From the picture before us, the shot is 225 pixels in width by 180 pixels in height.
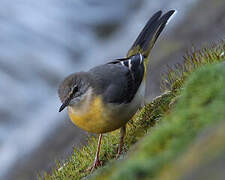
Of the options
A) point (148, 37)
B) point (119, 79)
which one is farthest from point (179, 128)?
point (148, 37)

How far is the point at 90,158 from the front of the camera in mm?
6984

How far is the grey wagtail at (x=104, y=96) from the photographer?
632 centimetres

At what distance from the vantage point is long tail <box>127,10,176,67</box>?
8258mm

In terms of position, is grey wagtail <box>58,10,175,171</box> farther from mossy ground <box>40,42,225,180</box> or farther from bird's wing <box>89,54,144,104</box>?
mossy ground <box>40,42,225,180</box>

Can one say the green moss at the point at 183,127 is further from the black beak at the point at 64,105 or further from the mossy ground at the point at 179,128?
the black beak at the point at 64,105

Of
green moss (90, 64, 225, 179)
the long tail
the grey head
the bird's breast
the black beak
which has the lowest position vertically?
green moss (90, 64, 225, 179)

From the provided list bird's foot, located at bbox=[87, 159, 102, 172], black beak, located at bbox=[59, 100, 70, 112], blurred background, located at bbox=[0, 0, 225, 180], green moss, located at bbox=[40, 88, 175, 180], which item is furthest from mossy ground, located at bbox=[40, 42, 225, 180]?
blurred background, located at bbox=[0, 0, 225, 180]

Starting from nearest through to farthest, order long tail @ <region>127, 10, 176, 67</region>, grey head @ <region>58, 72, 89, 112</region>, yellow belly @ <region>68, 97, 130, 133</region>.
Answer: yellow belly @ <region>68, 97, 130, 133</region> → grey head @ <region>58, 72, 89, 112</region> → long tail @ <region>127, 10, 176, 67</region>

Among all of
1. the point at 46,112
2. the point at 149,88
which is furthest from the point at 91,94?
the point at 46,112

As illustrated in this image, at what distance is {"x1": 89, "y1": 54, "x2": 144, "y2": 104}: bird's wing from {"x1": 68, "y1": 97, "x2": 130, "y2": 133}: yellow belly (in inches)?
6.3

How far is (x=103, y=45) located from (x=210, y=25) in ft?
20.8

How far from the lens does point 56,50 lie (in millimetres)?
19328

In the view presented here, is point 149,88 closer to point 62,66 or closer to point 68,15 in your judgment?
point 62,66

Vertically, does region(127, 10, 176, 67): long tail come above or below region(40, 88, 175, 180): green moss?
above
